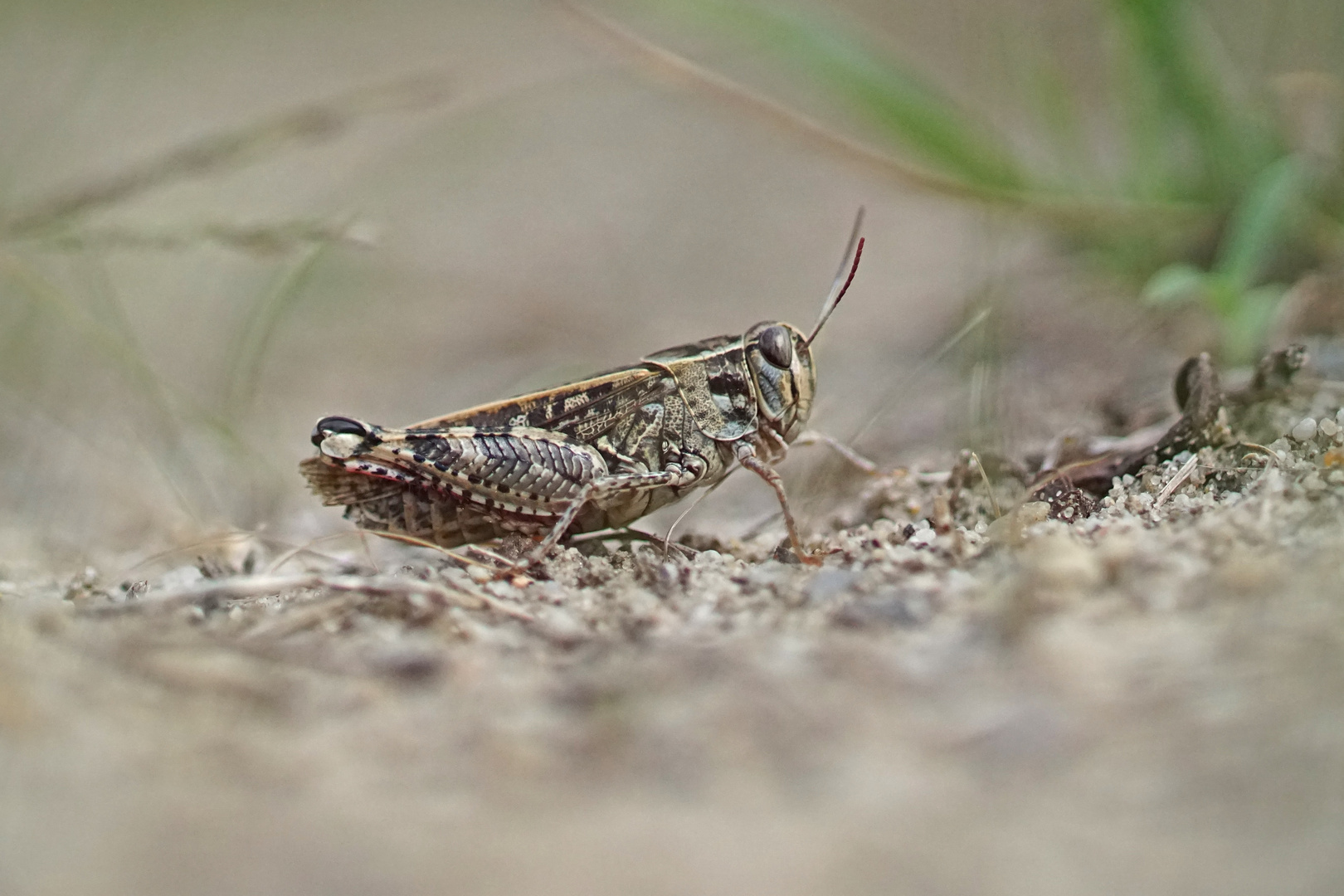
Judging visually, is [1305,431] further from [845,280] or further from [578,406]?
[578,406]

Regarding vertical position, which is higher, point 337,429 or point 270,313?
point 270,313

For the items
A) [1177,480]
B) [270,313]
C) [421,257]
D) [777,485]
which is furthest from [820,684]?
[421,257]

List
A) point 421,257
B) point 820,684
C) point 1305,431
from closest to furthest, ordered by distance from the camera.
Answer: point 820,684 < point 1305,431 < point 421,257

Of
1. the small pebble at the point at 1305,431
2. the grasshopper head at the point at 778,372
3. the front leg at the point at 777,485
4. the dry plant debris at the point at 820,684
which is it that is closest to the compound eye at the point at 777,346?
the grasshopper head at the point at 778,372

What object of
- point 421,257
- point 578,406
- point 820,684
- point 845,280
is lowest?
point 820,684

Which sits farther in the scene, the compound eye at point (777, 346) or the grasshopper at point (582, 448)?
the compound eye at point (777, 346)

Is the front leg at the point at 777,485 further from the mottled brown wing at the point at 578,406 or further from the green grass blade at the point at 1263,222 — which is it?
the green grass blade at the point at 1263,222

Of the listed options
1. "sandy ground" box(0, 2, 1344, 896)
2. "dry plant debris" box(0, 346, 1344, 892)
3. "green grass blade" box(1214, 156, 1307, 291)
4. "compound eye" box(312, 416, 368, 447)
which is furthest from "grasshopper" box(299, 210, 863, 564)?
"green grass blade" box(1214, 156, 1307, 291)
